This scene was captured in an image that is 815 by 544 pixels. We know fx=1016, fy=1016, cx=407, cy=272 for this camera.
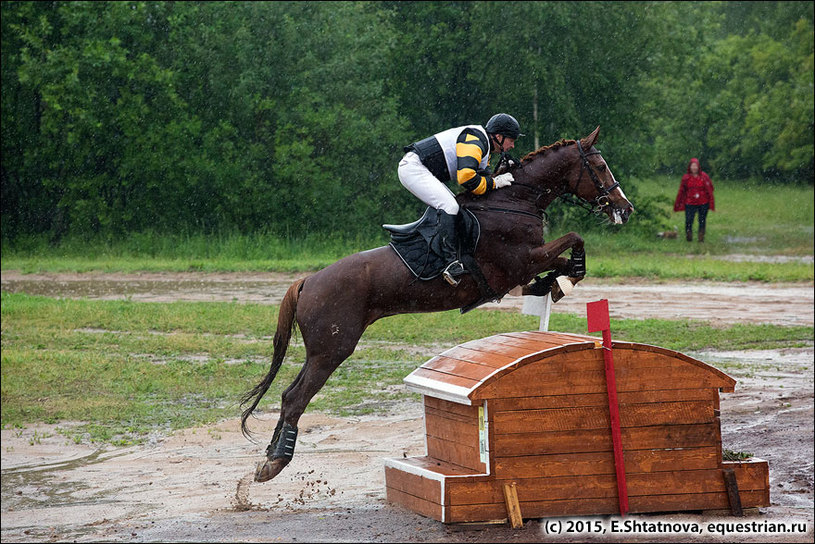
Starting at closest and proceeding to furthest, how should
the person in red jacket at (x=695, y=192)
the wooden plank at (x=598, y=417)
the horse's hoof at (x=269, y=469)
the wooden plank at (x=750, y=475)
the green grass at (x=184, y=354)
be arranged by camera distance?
the wooden plank at (x=598, y=417)
the wooden plank at (x=750, y=475)
the horse's hoof at (x=269, y=469)
the green grass at (x=184, y=354)
the person in red jacket at (x=695, y=192)

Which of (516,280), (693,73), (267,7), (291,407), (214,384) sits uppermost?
(267,7)

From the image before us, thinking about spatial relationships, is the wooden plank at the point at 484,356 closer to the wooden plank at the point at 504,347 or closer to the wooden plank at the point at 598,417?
the wooden plank at the point at 504,347

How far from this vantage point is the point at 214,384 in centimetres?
1105

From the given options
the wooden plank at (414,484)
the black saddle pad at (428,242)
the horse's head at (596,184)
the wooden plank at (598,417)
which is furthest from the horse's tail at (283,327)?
the horse's head at (596,184)

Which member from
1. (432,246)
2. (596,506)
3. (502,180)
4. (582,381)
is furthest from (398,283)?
(596,506)

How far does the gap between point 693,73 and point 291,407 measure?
73.7ft

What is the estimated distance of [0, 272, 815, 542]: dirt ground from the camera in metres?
6.18

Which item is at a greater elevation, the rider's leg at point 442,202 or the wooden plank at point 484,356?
the rider's leg at point 442,202

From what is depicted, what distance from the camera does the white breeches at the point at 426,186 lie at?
693cm

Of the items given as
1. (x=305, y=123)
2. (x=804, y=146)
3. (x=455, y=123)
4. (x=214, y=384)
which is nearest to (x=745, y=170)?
(x=804, y=146)

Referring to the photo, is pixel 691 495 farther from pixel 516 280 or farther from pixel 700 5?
pixel 700 5

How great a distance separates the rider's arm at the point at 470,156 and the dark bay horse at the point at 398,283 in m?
0.27

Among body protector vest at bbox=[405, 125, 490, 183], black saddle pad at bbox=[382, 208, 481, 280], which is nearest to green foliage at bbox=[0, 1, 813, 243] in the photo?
body protector vest at bbox=[405, 125, 490, 183]

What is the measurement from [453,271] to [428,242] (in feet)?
0.90
